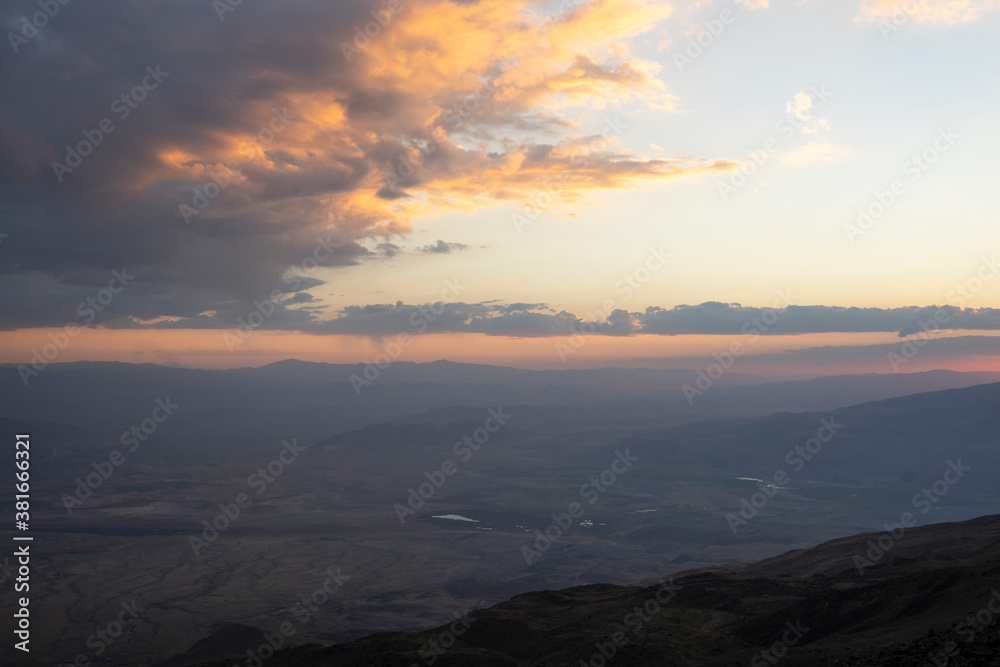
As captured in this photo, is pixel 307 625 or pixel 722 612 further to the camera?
pixel 307 625

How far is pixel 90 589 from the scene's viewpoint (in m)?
122

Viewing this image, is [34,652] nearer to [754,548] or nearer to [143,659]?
[143,659]

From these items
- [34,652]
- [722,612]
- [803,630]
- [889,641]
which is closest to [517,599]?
[722,612]

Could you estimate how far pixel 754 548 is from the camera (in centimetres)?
16612

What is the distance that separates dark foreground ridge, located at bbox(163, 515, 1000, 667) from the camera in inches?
1123

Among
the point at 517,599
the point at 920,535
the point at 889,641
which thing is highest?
the point at 889,641

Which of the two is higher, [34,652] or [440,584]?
[34,652]

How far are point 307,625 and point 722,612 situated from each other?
7756 centimetres

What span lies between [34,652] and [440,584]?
232ft

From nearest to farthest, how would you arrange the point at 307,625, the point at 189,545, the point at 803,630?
the point at 803,630 → the point at 307,625 → the point at 189,545

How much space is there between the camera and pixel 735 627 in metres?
39.7

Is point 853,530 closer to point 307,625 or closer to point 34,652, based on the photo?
point 307,625

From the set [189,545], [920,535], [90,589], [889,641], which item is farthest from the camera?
[189,545]

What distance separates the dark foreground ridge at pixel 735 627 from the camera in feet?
93.6
